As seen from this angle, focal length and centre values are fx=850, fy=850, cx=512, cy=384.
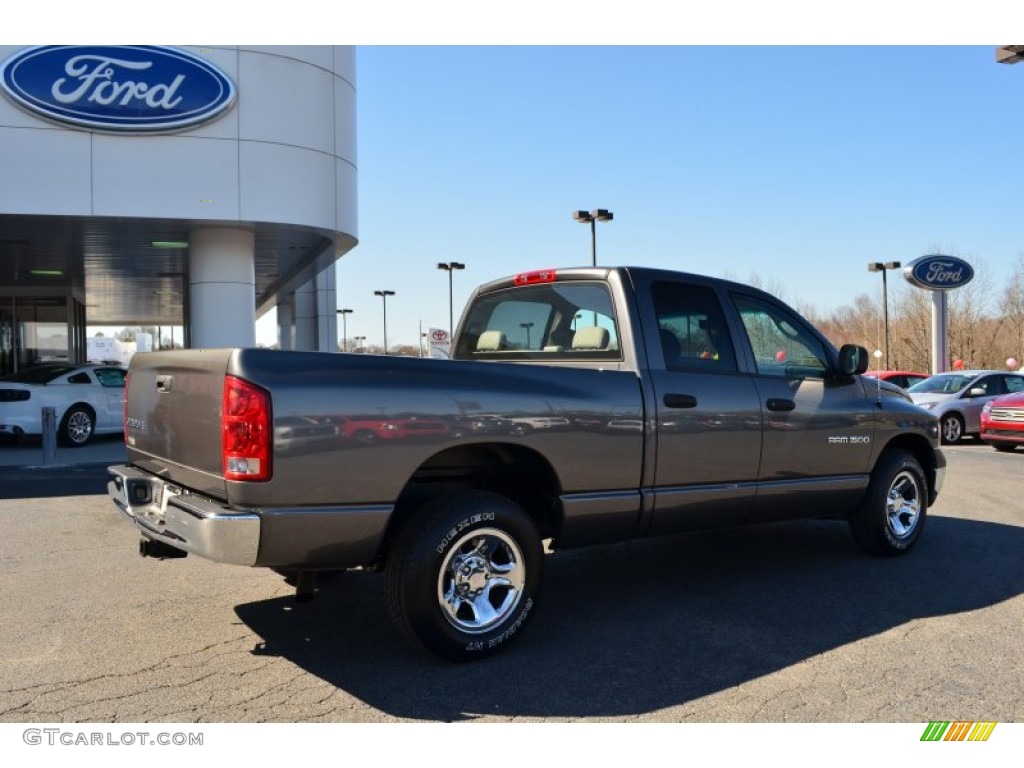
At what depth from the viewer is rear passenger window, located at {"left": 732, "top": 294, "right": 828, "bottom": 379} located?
5.48 metres

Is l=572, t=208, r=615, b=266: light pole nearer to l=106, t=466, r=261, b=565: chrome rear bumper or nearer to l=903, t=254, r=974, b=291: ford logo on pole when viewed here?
l=903, t=254, r=974, b=291: ford logo on pole

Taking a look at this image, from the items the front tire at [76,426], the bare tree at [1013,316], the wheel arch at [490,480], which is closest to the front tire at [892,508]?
the wheel arch at [490,480]

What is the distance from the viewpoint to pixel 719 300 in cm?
540

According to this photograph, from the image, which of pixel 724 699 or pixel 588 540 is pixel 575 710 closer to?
pixel 724 699

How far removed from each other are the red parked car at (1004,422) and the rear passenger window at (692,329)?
37.7ft

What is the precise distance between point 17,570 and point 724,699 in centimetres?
481

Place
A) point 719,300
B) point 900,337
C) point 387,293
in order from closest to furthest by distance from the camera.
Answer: point 719,300, point 900,337, point 387,293

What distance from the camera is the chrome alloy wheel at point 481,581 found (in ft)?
13.2

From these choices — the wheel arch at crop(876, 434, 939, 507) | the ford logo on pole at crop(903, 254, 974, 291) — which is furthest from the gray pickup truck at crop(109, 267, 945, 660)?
the ford logo on pole at crop(903, 254, 974, 291)

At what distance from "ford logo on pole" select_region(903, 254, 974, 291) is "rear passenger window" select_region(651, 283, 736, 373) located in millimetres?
23506

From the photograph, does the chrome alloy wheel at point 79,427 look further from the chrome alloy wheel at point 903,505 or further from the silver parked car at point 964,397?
the silver parked car at point 964,397

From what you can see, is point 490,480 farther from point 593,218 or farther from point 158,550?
point 593,218

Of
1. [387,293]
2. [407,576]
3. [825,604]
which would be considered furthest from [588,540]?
[387,293]

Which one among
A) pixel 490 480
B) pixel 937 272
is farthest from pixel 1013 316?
pixel 490 480
